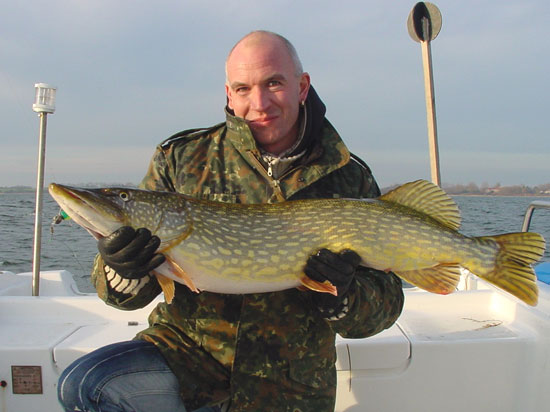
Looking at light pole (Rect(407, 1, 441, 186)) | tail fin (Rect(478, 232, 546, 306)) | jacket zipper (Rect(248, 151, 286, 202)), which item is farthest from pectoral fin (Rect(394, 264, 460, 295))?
light pole (Rect(407, 1, 441, 186))

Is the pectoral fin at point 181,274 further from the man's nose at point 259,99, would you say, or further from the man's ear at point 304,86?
the man's ear at point 304,86

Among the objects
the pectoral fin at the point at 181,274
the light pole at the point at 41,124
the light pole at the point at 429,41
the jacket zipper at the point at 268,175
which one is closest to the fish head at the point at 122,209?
the pectoral fin at the point at 181,274

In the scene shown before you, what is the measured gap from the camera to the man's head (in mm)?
2525

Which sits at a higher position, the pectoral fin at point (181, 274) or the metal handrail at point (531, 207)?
the metal handrail at point (531, 207)

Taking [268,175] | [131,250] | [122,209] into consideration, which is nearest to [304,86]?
[268,175]

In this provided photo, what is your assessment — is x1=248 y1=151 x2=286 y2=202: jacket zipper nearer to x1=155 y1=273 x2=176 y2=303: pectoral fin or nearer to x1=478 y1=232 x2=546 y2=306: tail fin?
x1=155 y1=273 x2=176 y2=303: pectoral fin

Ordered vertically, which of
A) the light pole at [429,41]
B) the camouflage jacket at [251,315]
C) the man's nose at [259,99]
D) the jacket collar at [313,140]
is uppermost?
the light pole at [429,41]

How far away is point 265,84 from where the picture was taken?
254 cm

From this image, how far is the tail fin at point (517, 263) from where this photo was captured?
239cm

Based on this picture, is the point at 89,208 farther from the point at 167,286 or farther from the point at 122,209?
the point at 167,286

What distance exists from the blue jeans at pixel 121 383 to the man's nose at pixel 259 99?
1335 mm

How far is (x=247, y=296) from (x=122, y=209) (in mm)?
739

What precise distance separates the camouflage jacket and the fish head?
0.92 feet

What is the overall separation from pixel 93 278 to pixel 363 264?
1385 mm
